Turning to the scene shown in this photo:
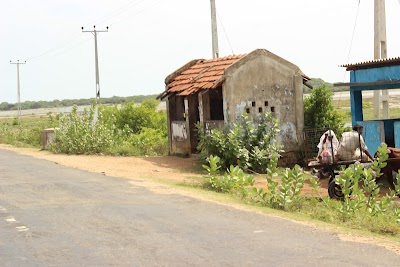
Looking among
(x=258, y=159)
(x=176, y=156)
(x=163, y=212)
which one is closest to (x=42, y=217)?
(x=163, y=212)

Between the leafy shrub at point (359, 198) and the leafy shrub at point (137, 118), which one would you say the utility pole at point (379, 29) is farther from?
the leafy shrub at point (137, 118)

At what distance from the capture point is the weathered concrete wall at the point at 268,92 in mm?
23297

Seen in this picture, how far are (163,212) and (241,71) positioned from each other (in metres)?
12.0

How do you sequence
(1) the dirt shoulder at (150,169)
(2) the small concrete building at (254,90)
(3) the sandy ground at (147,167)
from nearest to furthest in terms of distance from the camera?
(1) the dirt shoulder at (150,169) → (3) the sandy ground at (147,167) → (2) the small concrete building at (254,90)

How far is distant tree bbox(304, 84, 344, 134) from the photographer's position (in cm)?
2480

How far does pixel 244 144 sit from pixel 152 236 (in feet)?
41.7

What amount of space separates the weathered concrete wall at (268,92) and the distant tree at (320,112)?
0.86 metres

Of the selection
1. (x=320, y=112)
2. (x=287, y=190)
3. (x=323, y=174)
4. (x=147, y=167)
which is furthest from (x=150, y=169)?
(x=287, y=190)

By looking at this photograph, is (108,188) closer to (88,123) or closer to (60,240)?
(60,240)

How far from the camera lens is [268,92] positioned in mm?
23891

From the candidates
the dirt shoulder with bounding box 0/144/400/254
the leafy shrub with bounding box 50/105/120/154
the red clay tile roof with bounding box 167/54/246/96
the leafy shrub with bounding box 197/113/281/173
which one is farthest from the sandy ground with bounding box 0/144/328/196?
the red clay tile roof with bounding box 167/54/246/96

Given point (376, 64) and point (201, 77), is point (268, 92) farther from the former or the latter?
point (376, 64)

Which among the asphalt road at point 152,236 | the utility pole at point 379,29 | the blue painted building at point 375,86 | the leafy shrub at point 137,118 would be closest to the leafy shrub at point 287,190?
the asphalt road at point 152,236

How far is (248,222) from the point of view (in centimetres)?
1103
